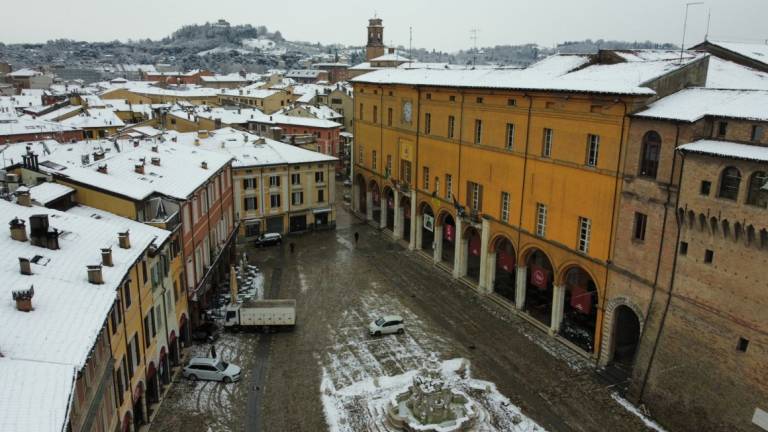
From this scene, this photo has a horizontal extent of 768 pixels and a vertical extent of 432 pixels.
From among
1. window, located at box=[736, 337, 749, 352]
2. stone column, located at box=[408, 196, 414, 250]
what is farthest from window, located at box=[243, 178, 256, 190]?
window, located at box=[736, 337, 749, 352]

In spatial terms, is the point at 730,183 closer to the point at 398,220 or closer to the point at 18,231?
the point at 18,231

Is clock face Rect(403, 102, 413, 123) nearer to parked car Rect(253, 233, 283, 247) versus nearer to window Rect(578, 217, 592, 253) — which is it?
parked car Rect(253, 233, 283, 247)

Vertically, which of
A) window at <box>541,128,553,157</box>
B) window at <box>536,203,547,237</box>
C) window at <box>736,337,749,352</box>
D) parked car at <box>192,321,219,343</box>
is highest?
window at <box>541,128,553,157</box>

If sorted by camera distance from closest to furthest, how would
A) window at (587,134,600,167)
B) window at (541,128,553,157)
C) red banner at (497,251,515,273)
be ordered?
window at (587,134,600,167) < window at (541,128,553,157) < red banner at (497,251,515,273)

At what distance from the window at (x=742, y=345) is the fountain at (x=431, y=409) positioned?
11.9 meters

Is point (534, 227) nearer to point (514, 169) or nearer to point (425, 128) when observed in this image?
point (514, 169)

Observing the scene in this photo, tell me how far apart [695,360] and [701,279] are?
12.3 ft

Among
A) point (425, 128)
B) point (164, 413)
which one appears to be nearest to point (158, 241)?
point (164, 413)

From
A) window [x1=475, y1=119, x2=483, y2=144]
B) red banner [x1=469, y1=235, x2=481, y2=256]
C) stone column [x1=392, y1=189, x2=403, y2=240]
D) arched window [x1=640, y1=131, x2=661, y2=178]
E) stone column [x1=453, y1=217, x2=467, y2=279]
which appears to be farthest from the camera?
stone column [x1=392, y1=189, x2=403, y2=240]

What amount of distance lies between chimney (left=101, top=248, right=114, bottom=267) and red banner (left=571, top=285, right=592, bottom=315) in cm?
2587

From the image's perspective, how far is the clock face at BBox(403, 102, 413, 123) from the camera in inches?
2061

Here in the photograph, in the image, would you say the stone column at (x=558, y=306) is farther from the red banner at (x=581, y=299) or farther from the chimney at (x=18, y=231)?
the chimney at (x=18, y=231)

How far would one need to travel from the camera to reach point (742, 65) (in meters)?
38.2

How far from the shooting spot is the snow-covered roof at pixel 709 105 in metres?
25.4
